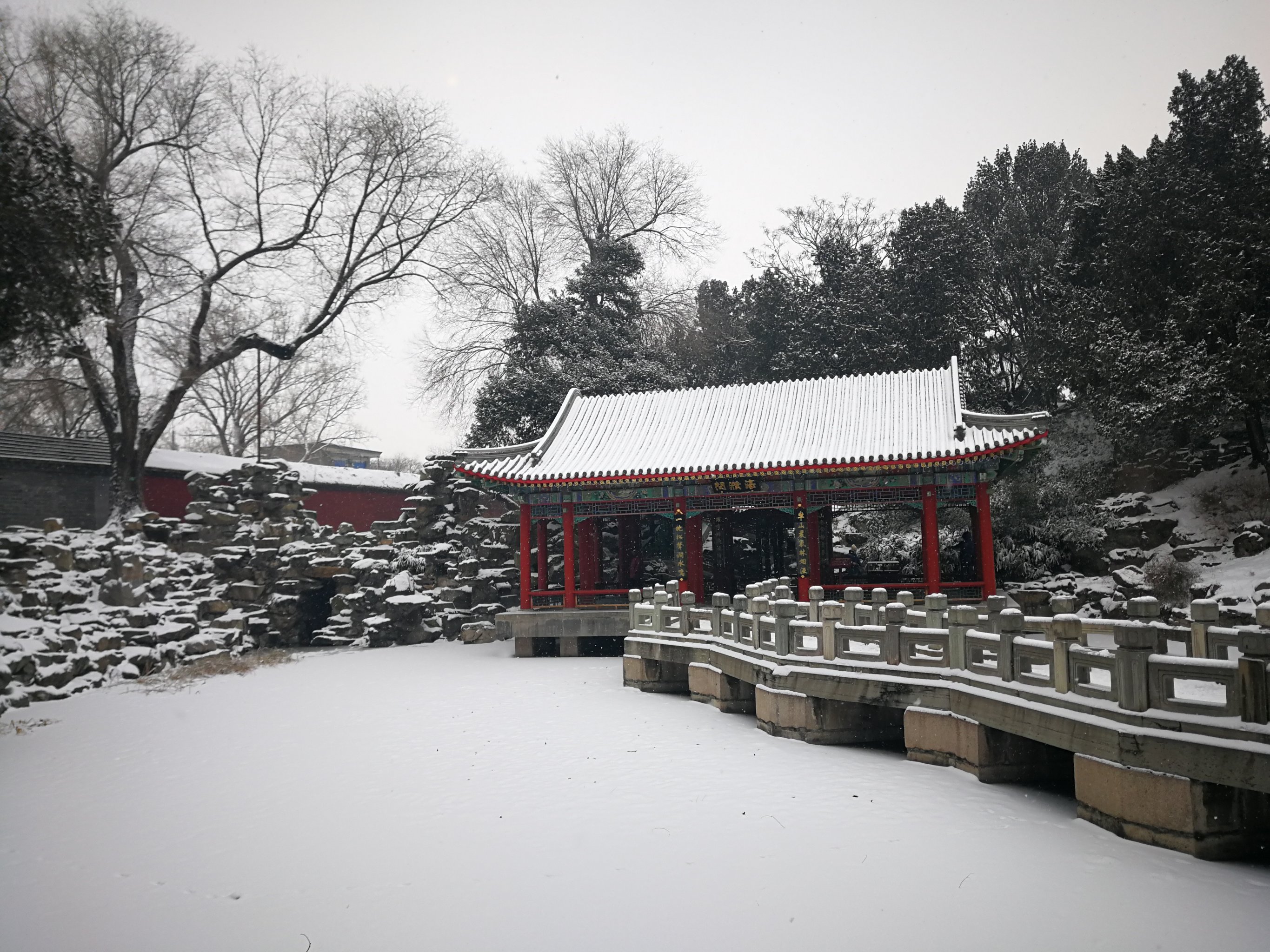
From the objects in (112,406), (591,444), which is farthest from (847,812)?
(112,406)

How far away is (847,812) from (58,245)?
928cm

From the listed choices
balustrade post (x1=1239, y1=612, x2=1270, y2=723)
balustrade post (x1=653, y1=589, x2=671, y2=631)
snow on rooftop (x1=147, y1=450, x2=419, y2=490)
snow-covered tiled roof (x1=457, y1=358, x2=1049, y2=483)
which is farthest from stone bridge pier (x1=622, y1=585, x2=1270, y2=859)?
snow on rooftop (x1=147, y1=450, x2=419, y2=490)

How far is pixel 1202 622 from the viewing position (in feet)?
22.7

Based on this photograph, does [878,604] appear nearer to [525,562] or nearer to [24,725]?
[525,562]

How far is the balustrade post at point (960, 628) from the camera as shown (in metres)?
8.23

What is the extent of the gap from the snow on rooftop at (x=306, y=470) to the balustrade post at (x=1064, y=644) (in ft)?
62.5

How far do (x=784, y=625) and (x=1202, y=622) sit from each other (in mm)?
4175

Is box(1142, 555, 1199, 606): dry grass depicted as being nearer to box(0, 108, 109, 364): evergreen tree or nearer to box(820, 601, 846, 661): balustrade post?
box(820, 601, 846, 661): balustrade post

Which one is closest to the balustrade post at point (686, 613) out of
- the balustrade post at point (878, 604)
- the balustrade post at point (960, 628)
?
the balustrade post at point (878, 604)

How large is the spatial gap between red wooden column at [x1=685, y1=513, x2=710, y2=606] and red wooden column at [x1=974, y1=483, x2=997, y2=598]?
4927 mm

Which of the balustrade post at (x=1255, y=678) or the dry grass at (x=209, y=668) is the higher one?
the balustrade post at (x=1255, y=678)

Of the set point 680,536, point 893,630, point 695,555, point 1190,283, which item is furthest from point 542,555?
point 1190,283

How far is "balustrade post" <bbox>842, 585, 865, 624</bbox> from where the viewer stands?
952 cm

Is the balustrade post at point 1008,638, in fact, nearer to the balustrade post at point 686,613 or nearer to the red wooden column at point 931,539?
the balustrade post at point 686,613
